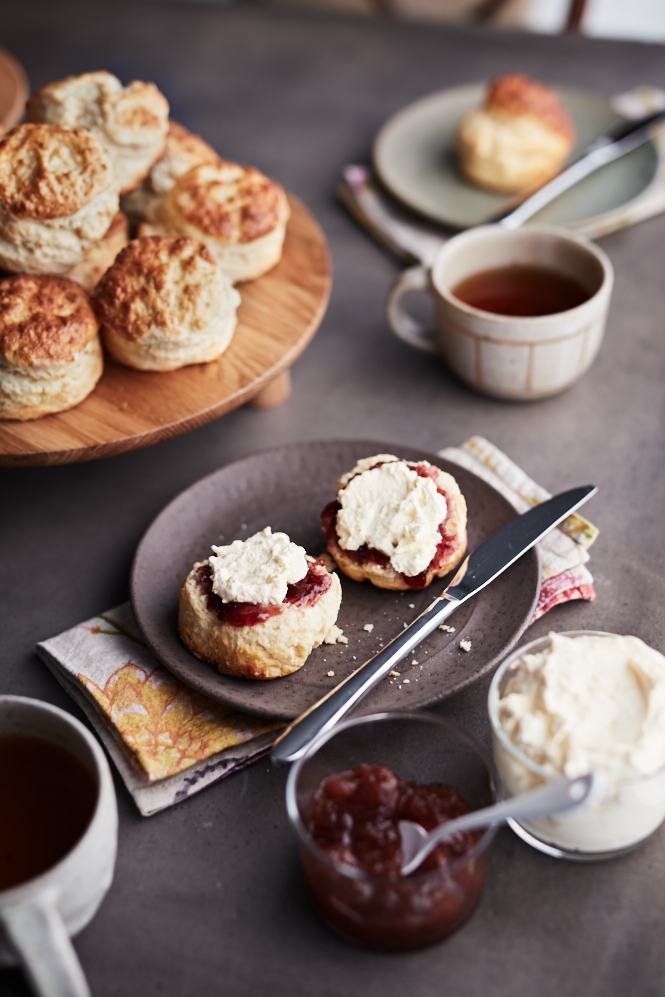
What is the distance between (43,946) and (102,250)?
1607 millimetres

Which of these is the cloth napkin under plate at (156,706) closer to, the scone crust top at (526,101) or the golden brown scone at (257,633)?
the golden brown scone at (257,633)

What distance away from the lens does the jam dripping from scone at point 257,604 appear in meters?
1.65

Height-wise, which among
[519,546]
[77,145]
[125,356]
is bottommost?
[519,546]

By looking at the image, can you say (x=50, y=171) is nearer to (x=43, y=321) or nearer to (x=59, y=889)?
(x=43, y=321)

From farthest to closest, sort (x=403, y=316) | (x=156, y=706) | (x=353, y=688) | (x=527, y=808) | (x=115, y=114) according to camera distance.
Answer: (x=403, y=316), (x=115, y=114), (x=156, y=706), (x=353, y=688), (x=527, y=808)

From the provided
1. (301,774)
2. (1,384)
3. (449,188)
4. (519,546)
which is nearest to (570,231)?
(449,188)

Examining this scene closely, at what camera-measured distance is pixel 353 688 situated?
1.60m

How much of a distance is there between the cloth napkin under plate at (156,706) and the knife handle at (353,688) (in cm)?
14

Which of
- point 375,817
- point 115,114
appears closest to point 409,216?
point 115,114

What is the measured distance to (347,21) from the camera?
426 centimetres

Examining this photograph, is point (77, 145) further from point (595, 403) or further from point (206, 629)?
point (595, 403)

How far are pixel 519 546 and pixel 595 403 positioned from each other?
840 millimetres

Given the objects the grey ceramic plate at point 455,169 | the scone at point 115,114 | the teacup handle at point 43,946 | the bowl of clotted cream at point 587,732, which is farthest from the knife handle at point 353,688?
the grey ceramic plate at point 455,169

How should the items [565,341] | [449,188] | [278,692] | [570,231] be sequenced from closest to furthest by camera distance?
[278,692] < [565,341] < [570,231] < [449,188]
